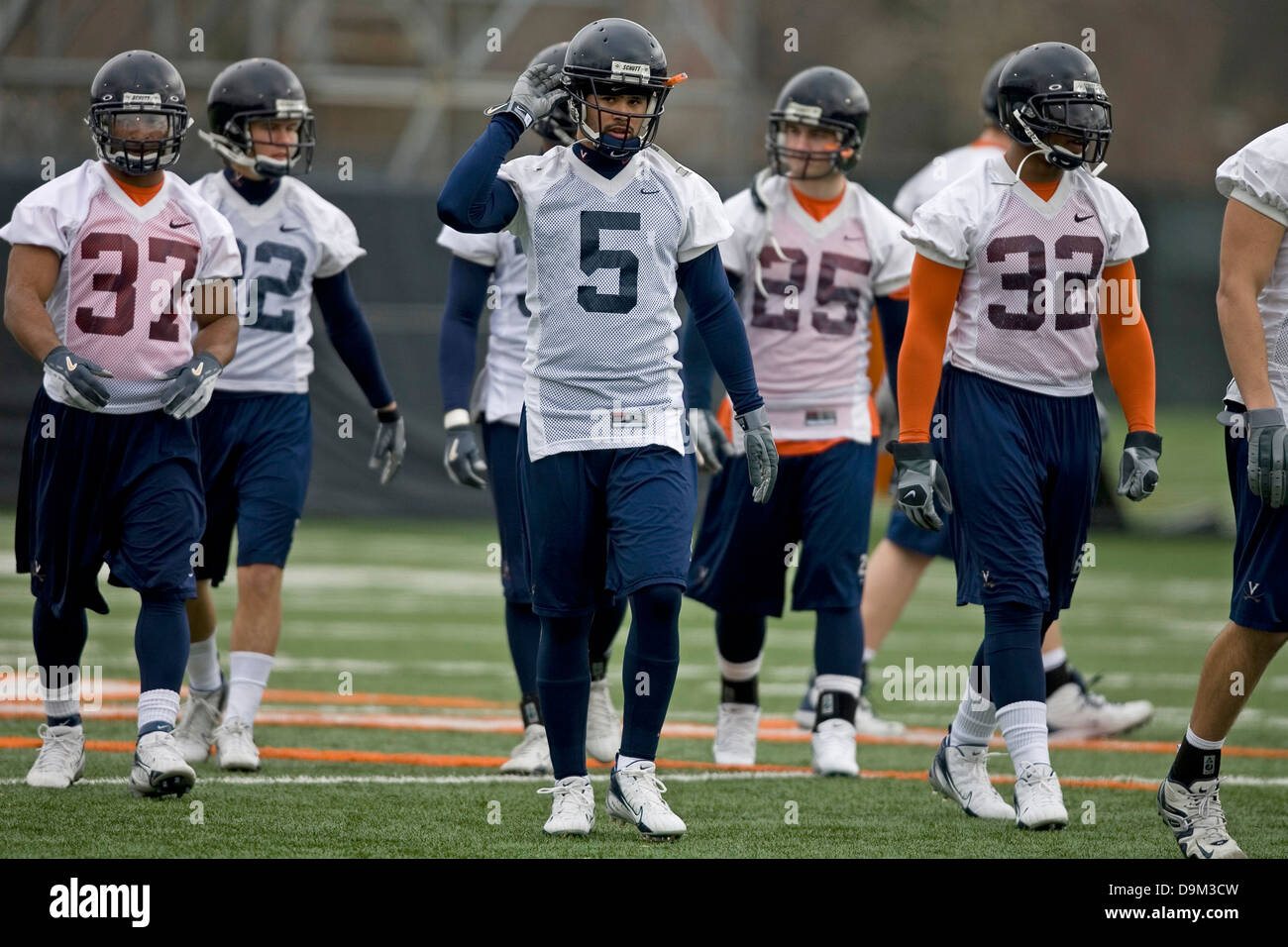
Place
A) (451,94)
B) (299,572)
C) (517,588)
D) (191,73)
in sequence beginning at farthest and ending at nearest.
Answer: (451,94)
(191,73)
(299,572)
(517,588)

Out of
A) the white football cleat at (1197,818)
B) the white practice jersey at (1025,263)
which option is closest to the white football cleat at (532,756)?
the white practice jersey at (1025,263)

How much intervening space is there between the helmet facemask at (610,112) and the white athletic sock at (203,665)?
2281 mm

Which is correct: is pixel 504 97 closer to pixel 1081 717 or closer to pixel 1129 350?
pixel 1081 717

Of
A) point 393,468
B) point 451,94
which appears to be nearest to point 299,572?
point 393,468

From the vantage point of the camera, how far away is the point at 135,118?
495cm

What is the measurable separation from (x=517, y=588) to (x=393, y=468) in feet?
2.33

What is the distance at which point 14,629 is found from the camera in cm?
860

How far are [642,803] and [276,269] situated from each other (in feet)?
7.43

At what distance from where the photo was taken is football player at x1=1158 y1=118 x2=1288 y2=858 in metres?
4.25

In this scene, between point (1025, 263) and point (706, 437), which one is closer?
point (1025, 263)

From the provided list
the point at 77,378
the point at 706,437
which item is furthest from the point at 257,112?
the point at 706,437
